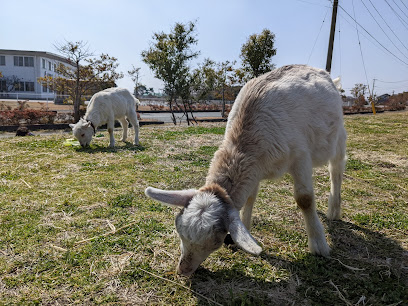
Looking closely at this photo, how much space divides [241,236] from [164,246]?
1.57m

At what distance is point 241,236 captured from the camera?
2451mm

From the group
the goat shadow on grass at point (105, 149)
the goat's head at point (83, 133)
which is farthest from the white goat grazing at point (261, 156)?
the goat's head at point (83, 133)

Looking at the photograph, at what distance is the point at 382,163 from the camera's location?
7781mm

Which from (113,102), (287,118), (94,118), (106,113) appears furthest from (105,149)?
(287,118)

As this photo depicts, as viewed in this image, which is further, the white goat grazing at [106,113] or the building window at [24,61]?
the building window at [24,61]

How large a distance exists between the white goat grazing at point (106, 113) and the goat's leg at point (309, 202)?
8.11 meters

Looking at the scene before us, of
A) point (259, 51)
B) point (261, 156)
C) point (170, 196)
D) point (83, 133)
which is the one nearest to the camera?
point (170, 196)

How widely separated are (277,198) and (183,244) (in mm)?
3006

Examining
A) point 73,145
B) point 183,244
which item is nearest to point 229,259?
point 183,244

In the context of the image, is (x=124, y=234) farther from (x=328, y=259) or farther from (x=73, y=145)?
(x=73, y=145)

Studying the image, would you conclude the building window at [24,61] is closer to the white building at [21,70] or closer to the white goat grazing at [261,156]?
the white building at [21,70]

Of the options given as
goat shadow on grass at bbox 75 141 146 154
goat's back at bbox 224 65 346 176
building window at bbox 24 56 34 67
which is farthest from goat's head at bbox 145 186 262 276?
building window at bbox 24 56 34 67

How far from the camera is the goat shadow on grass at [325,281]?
2848 millimetres

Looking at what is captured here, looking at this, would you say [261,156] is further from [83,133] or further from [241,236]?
[83,133]
